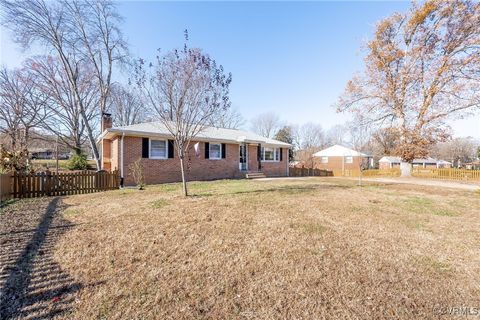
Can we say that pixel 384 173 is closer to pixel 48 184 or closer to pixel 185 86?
pixel 185 86

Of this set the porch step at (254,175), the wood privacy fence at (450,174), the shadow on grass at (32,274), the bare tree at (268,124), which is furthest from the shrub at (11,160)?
the bare tree at (268,124)

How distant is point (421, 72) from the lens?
16641 millimetres

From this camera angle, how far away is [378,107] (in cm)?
1878

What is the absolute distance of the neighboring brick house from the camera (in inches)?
476

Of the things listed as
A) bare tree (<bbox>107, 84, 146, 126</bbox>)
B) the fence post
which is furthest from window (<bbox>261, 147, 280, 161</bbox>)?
bare tree (<bbox>107, 84, 146, 126</bbox>)

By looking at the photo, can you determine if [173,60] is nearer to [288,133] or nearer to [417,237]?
[417,237]

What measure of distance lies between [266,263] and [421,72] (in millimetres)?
20683

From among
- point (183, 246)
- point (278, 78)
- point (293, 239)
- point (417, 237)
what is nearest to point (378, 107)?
point (278, 78)

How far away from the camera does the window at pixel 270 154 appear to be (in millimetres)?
19188

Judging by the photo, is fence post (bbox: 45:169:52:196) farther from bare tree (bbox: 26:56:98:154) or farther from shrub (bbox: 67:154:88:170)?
bare tree (bbox: 26:56:98:154)

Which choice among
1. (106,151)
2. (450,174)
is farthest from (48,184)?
(450,174)

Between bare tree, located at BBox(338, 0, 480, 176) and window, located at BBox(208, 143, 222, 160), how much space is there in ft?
42.7

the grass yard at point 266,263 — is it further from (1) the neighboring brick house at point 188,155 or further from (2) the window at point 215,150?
(2) the window at point 215,150

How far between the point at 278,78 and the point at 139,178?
40.6 ft
